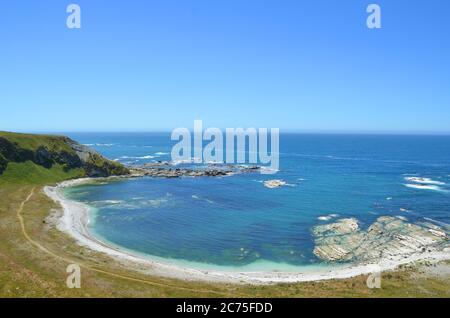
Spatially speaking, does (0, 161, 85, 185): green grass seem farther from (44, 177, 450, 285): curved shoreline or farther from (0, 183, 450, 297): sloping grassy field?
(0, 183, 450, 297): sloping grassy field

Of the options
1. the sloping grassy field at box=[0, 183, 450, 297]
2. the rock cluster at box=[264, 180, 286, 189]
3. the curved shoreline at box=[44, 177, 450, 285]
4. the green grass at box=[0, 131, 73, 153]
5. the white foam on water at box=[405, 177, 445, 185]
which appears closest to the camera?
the sloping grassy field at box=[0, 183, 450, 297]

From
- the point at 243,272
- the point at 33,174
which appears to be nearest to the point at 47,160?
the point at 33,174

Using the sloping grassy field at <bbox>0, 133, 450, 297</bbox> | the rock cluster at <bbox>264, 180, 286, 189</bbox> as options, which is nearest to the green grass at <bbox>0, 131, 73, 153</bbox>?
the sloping grassy field at <bbox>0, 133, 450, 297</bbox>

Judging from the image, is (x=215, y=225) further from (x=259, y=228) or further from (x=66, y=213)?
(x=66, y=213)

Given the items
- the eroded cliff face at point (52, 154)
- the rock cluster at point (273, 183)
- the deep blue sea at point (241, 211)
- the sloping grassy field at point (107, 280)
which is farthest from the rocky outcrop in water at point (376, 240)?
the eroded cliff face at point (52, 154)

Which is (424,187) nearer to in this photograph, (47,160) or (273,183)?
(273,183)

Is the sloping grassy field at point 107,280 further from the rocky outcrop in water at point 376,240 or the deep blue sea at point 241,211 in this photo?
the deep blue sea at point 241,211

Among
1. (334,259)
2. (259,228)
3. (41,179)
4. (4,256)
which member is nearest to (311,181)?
(259,228)
